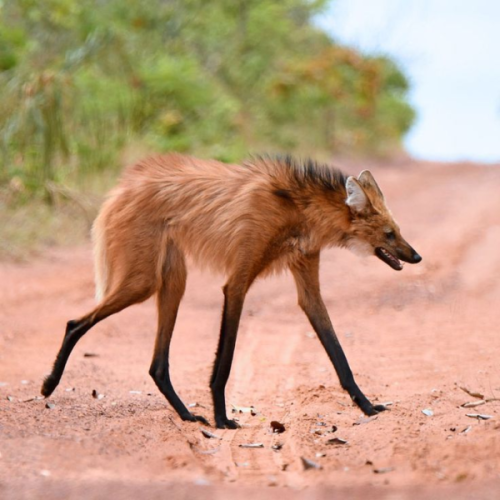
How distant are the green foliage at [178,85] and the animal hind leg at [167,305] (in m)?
5.41

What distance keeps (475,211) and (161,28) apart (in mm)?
7492

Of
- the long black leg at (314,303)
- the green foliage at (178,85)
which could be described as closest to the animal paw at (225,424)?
the long black leg at (314,303)

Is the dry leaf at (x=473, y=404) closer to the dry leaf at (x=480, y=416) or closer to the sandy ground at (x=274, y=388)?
the sandy ground at (x=274, y=388)

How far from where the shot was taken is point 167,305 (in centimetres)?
473

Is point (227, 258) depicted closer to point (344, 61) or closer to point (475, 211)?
point (475, 211)

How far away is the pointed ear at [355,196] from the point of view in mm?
4758

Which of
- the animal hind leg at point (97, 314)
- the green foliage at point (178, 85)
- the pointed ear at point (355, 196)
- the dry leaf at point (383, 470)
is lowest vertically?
the dry leaf at point (383, 470)

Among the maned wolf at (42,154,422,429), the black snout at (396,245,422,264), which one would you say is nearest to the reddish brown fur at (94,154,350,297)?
the maned wolf at (42,154,422,429)

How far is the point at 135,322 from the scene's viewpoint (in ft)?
23.3

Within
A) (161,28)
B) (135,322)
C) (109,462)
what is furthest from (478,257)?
(161,28)

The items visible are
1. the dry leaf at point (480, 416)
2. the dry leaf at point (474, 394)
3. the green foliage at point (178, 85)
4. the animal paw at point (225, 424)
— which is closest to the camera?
the dry leaf at point (480, 416)

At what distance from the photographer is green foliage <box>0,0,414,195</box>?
392 inches

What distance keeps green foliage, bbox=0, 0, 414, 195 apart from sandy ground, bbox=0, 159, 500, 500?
176cm

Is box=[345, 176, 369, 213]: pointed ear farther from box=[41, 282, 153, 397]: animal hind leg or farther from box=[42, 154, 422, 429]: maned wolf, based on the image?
box=[41, 282, 153, 397]: animal hind leg
